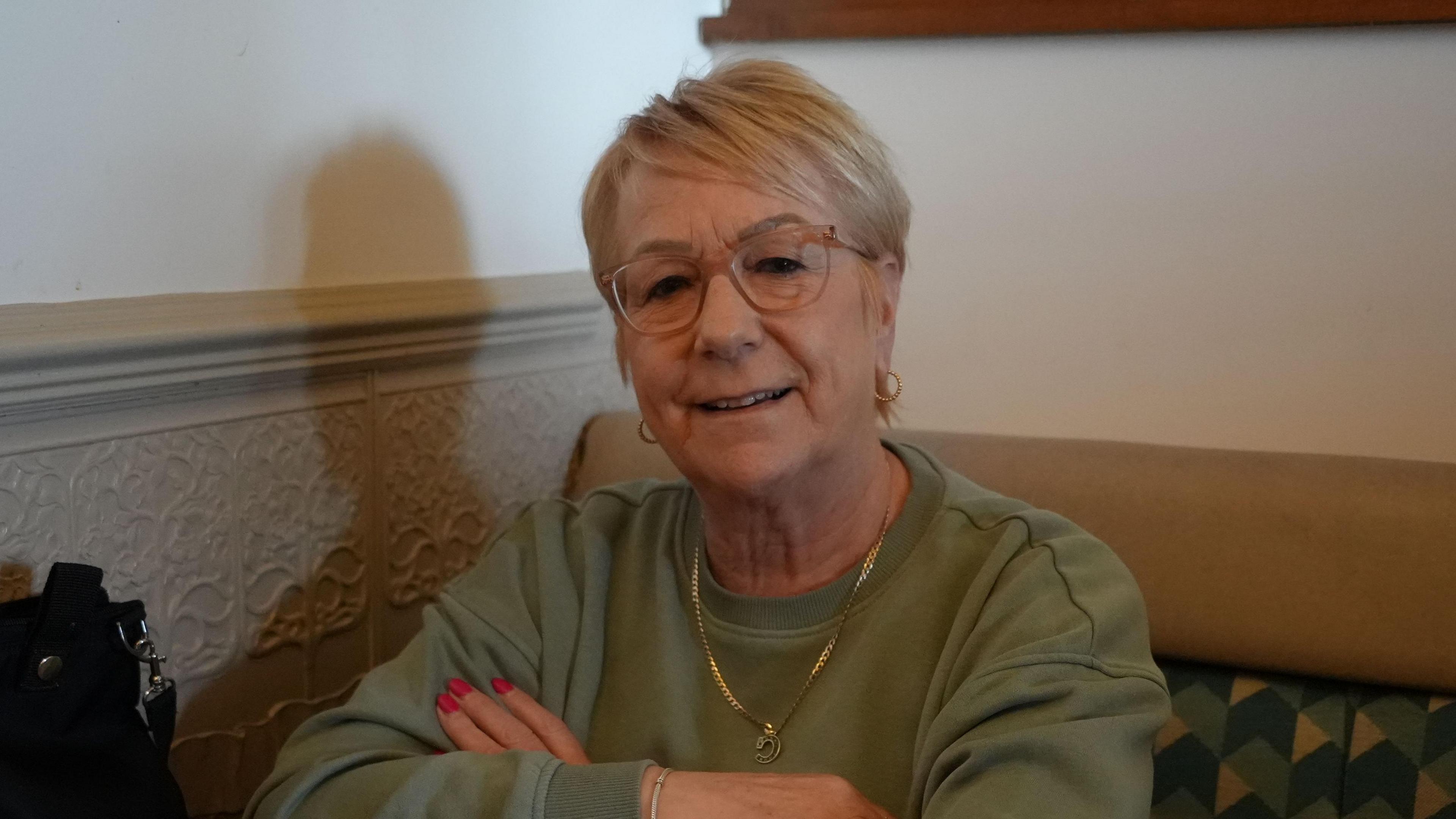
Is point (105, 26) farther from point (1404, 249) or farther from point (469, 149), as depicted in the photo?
point (1404, 249)

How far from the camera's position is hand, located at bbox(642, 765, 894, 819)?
1.09 metres

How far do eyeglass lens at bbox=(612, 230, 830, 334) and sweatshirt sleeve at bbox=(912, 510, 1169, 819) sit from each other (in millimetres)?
327

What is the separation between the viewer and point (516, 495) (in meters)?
1.87

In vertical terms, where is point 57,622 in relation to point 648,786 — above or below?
above

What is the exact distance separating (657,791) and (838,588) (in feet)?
0.97

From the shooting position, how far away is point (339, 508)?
1.59 m

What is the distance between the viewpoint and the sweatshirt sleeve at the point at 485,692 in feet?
3.68

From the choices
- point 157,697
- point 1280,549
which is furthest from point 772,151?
point 157,697

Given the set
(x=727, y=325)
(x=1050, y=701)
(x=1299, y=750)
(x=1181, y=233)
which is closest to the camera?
(x=1050, y=701)

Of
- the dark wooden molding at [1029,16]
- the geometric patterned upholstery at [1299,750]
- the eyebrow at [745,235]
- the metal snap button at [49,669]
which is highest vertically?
the dark wooden molding at [1029,16]

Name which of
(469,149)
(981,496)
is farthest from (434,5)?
(981,496)

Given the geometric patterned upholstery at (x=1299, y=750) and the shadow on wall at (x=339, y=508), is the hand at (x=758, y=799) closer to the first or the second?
the geometric patterned upholstery at (x=1299, y=750)

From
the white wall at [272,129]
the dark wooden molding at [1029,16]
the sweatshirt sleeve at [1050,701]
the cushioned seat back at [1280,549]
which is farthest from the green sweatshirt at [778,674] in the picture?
the dark wooden molding at [1029,16]

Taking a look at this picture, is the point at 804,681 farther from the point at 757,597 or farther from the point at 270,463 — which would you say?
the point at 270,463
